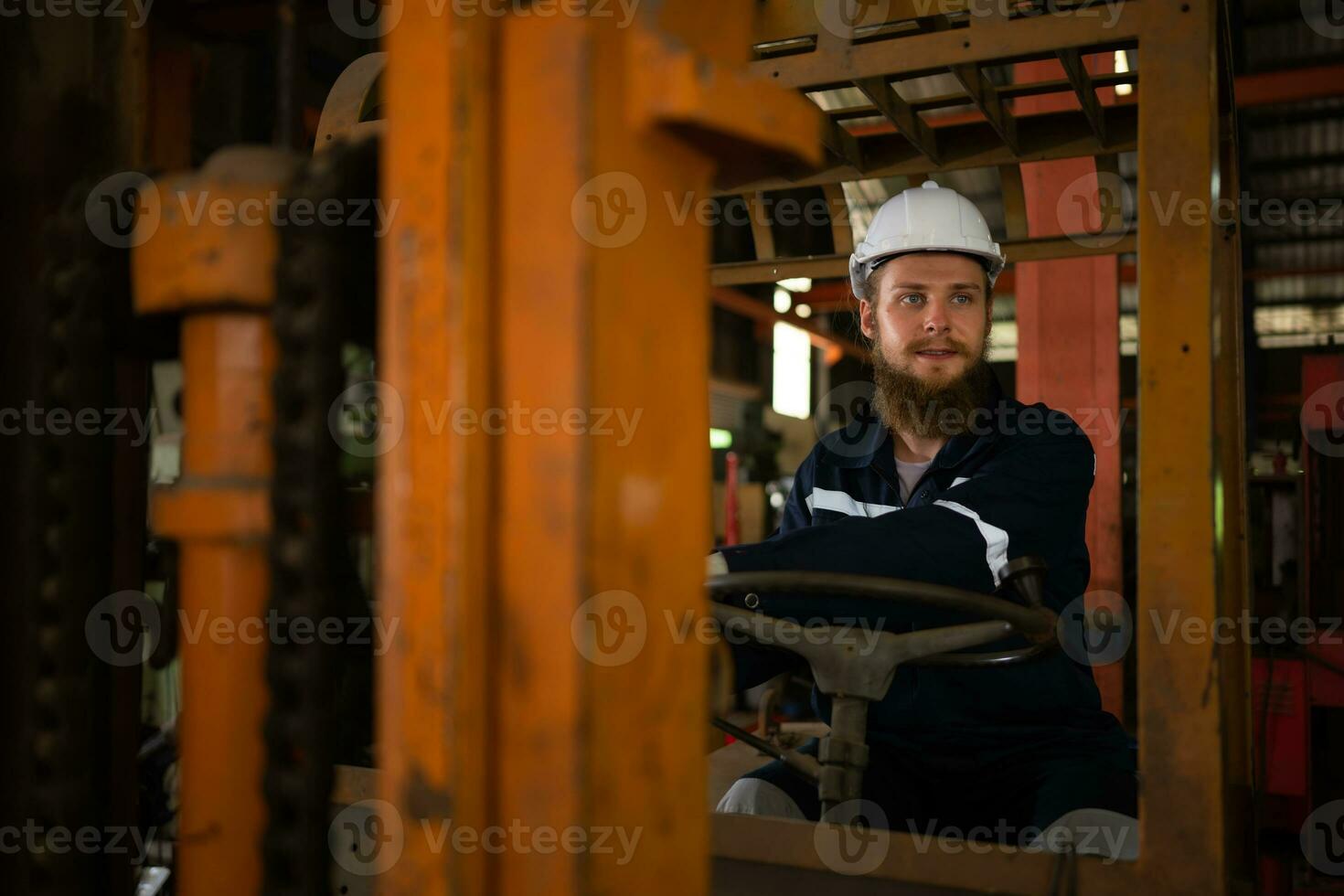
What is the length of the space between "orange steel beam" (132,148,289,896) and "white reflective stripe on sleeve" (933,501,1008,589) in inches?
55.6

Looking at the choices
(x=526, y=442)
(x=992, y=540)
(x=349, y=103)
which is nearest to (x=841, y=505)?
(x=992, y=540)

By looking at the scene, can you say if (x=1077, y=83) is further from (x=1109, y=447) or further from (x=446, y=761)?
(x=1109, y=447)

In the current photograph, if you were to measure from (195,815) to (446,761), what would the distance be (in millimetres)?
279

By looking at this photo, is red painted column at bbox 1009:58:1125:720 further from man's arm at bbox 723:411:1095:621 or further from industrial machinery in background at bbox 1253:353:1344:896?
man's arm at bbox 723:411:1095:621

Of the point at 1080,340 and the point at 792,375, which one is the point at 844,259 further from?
the point at 792,375

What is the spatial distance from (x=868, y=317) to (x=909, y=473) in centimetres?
48

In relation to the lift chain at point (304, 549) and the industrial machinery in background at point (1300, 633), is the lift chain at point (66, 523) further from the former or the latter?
the industrial machinery in background at point (1300, 633)

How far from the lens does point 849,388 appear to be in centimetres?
1706

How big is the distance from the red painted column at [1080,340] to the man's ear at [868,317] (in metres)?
1.93

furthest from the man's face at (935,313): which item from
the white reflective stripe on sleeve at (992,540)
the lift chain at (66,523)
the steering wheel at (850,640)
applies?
the lift chain at (66,523)

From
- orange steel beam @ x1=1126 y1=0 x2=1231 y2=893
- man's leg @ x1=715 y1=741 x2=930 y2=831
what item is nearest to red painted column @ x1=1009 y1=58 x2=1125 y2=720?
man's leg @ x1=715 y1=741 x2=930 y2=831

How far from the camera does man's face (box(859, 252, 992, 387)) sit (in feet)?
8.34

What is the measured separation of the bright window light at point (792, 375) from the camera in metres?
17.2

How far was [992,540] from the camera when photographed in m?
1.94
